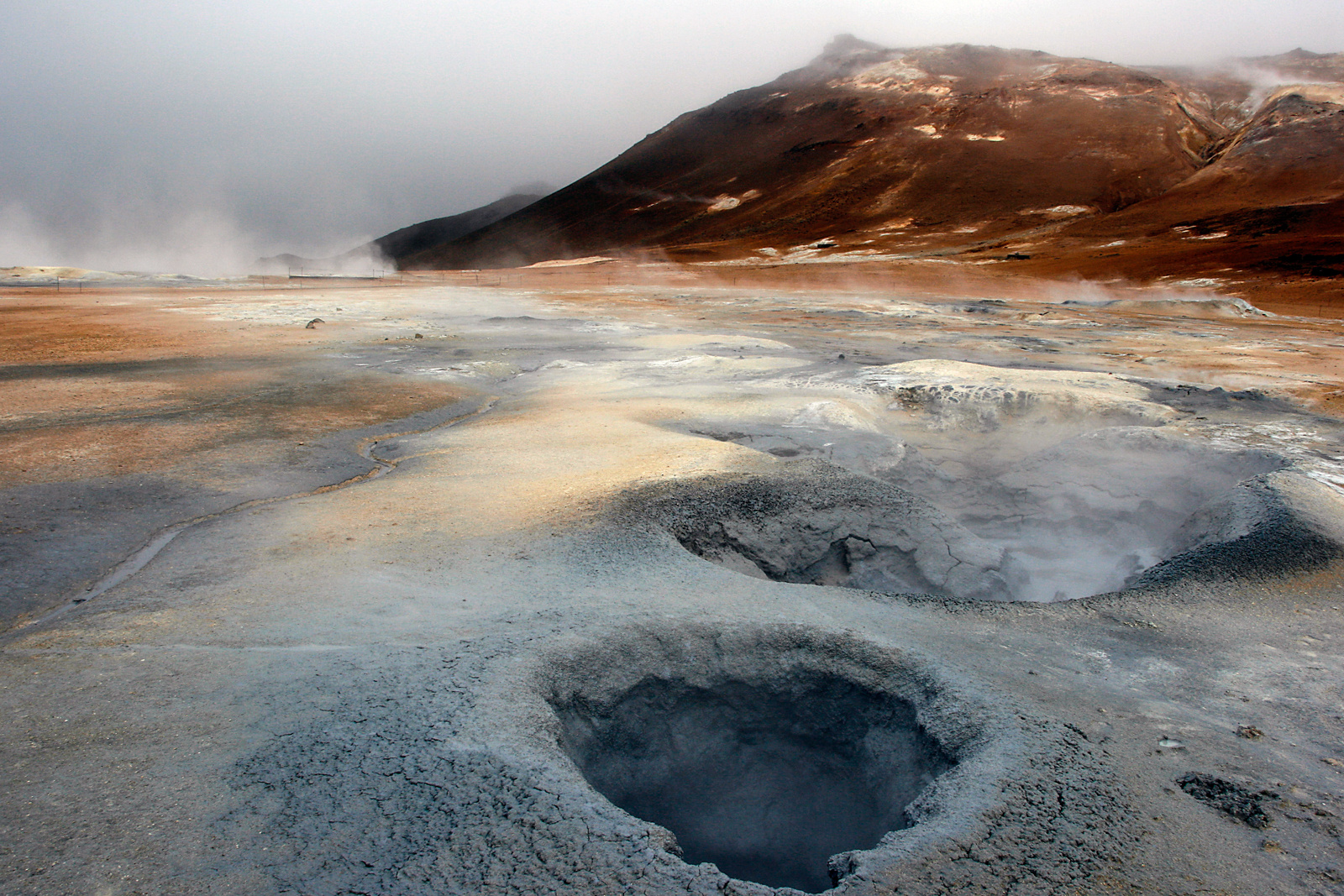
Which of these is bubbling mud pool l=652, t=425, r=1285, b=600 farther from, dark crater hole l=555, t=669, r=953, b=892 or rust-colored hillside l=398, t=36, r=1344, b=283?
rust-colored hillside l=398, t=36, r=1344, b=283

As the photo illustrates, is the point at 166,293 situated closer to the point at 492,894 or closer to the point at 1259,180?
the point at 492,894

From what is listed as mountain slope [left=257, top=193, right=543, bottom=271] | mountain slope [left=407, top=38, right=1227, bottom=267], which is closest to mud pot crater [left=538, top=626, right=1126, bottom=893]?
mountain slope [left=407, top=38, right=1227, bottom=267]

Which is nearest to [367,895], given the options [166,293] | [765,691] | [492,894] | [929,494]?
[492,894]

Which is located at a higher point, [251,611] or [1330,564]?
[251,611]

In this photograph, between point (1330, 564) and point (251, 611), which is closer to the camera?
point (251, 611)

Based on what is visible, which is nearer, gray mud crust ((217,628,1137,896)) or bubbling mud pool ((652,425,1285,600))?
gray mud crust ((217,628,1137,896))

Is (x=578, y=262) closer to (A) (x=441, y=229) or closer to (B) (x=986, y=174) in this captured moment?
(B) (x=986, y=174)
